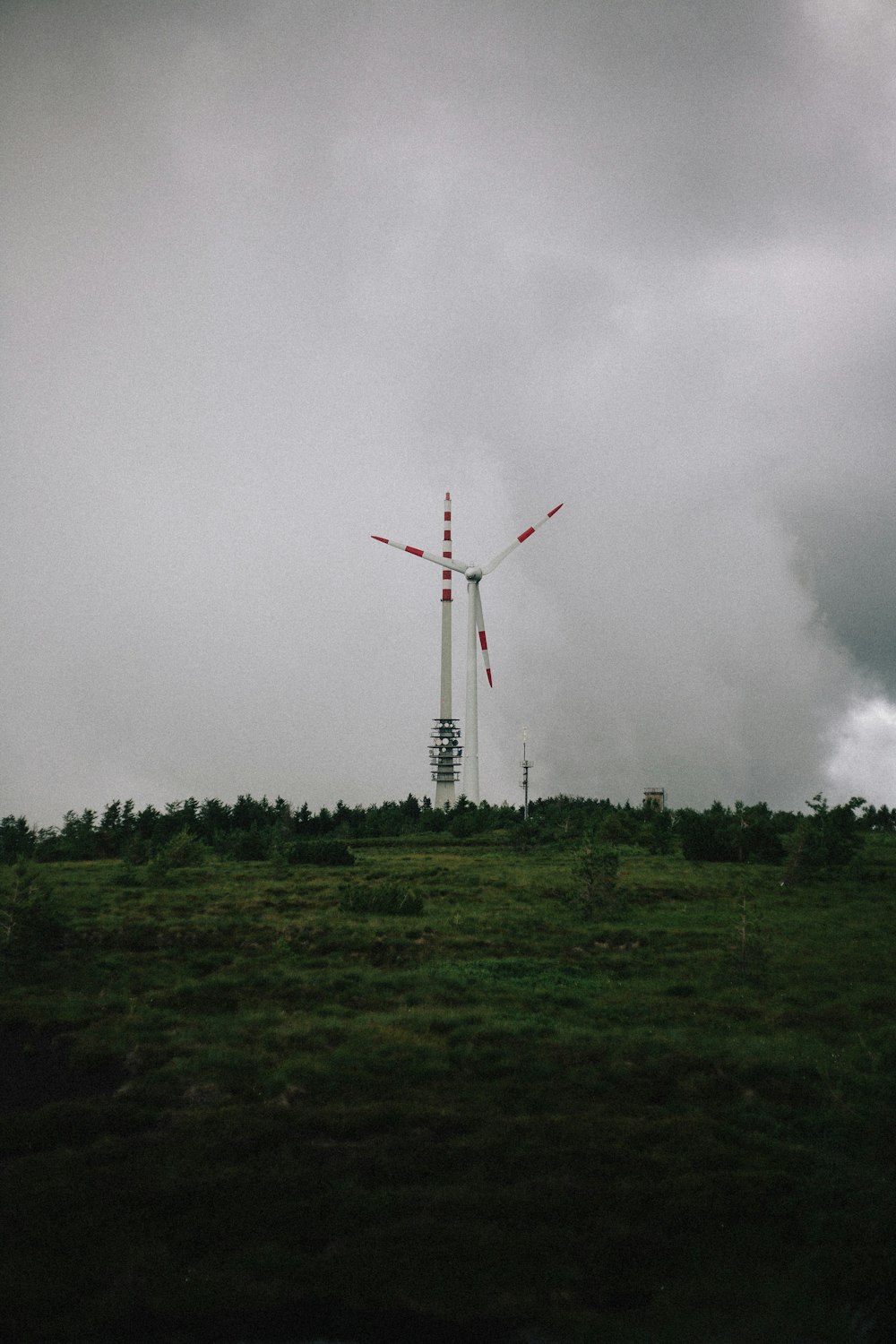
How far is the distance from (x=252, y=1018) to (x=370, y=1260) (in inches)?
559

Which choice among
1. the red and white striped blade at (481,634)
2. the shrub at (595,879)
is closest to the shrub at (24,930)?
the shrub at (595,879)

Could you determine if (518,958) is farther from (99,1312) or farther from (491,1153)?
(99,1312)

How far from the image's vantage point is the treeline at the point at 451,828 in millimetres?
73312

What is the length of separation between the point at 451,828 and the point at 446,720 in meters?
35.6

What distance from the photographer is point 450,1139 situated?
19.6 meters

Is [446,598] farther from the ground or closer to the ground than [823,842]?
farther from the ground

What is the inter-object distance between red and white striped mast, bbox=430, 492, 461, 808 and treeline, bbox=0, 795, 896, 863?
356 inches

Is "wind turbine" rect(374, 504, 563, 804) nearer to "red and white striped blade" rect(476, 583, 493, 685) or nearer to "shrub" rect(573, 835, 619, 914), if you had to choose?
"red and white striped blade" rect(476, 583, 493, 685)

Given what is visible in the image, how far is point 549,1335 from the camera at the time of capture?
13.5m

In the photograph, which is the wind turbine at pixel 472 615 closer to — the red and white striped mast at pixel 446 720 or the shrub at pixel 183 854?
the red and white striped mast at pixel 446 720

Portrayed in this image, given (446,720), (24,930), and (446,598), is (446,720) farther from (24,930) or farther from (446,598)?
(24,930)

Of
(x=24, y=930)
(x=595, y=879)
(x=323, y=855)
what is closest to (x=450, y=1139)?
(x=24, y=930)

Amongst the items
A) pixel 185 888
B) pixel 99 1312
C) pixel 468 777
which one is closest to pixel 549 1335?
pixel 99 1312

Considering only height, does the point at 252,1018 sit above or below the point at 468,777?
below
